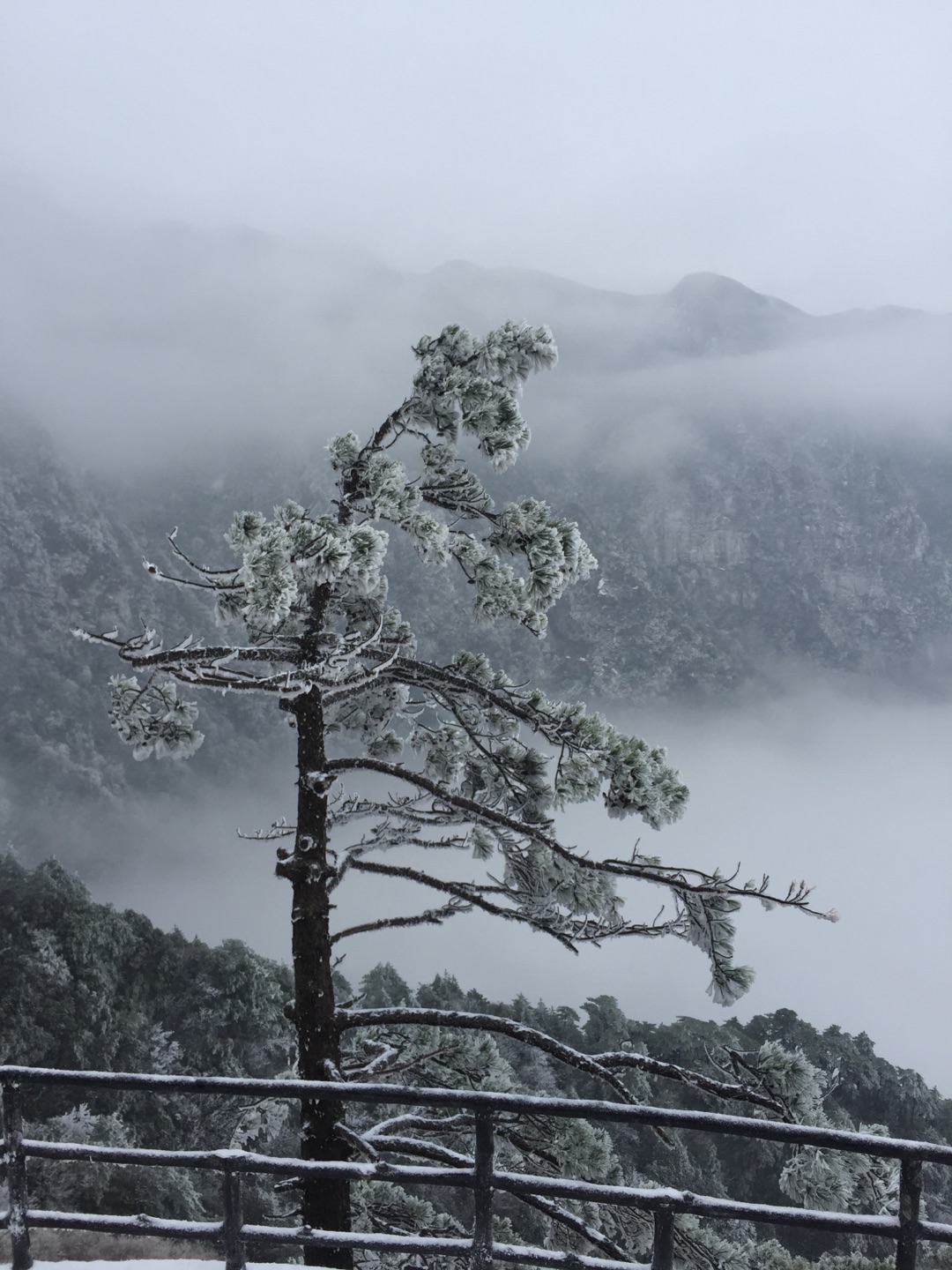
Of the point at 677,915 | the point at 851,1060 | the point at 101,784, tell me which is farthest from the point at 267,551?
the point at 101,784

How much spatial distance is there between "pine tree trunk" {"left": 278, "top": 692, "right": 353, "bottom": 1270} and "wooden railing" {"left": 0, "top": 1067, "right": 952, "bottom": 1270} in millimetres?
2057

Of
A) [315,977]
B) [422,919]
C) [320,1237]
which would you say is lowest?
[320,1237]

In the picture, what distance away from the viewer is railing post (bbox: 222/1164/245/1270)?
148 inches

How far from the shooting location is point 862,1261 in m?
20.7

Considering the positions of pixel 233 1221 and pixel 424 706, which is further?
pixel 424 706

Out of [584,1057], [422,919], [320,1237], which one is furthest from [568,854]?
[320,1237]

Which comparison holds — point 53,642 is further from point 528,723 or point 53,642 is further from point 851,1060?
point 528,723

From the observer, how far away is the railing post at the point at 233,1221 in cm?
375

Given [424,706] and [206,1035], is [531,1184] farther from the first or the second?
[206,1035]

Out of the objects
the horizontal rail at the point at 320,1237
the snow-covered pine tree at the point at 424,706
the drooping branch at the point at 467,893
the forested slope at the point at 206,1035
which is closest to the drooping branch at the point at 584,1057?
the snow-covered pine tree at the point at 424,706

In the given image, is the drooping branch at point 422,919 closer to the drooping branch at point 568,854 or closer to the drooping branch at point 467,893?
the drooping branch at point 467,893

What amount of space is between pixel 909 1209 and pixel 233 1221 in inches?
97.0

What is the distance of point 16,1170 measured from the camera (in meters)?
3.89

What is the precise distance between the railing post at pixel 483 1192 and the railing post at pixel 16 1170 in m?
1.73
